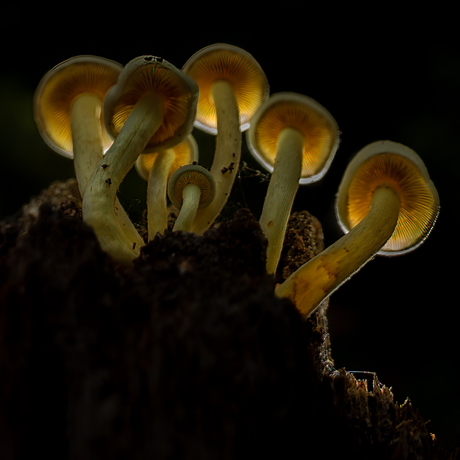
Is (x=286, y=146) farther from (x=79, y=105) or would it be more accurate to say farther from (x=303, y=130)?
(x=79, y=105)

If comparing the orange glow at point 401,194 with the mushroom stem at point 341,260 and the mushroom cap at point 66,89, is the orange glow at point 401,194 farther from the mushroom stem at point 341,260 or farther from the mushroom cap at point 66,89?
the mushroom cap at point 66,89

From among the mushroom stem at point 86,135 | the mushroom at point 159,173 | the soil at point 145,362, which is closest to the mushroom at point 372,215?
the soil at point 145,362

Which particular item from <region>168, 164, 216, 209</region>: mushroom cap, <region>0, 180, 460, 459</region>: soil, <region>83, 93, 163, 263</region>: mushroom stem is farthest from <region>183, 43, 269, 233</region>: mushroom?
<region>0, 180, 460, 459</region>: soil

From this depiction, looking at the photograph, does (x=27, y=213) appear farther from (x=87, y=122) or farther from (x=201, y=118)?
(x=201, y=118)

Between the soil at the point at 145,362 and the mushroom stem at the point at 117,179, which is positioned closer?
the soil at the point at 145,362

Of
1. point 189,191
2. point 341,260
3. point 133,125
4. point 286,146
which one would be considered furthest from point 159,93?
point 341,260

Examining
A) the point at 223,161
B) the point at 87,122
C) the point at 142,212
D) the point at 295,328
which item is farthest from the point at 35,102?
the point at 295,328

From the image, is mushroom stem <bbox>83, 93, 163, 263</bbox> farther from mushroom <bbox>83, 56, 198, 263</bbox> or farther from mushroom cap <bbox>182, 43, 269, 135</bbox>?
mushroom cap <bbox>182, 43, 269, 135</bbox>
